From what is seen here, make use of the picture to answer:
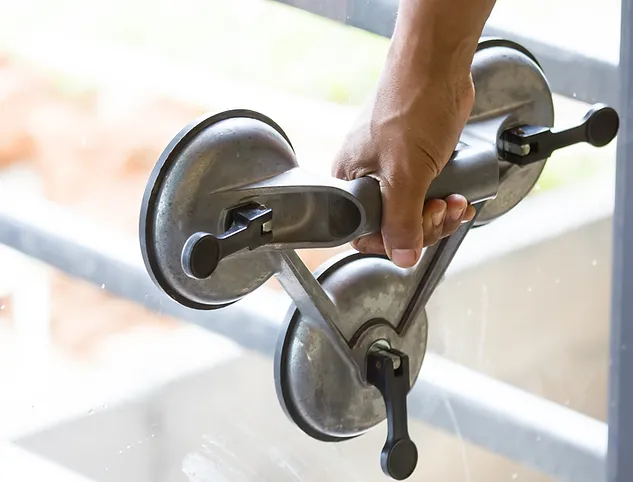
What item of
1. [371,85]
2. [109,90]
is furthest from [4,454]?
[371,85]

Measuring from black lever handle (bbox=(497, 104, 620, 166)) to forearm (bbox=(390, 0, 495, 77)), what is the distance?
0.10 metres

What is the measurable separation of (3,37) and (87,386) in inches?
8.4

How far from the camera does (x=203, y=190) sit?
62 centimetres

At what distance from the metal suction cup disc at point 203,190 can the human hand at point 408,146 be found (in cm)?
6

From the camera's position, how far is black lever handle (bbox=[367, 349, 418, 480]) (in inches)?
27.5

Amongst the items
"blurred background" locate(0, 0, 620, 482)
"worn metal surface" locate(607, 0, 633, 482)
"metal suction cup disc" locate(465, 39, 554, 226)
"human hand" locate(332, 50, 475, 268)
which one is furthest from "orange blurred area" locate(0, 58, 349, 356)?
"worn metal surface" locate(607, 0, 633, 482)

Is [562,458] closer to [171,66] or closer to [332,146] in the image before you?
[332,146]

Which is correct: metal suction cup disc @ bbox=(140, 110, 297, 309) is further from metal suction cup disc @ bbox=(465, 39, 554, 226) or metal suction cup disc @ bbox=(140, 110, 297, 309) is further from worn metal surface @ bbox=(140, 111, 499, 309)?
metal suction cup disc @ bbox=(465, 39, 554, 226)

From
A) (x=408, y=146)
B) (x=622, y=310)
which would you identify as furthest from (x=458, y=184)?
(x=622, y=310)

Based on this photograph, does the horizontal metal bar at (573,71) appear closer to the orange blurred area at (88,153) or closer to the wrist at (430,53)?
the wrist at (430,53)

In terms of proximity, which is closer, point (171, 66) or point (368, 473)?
point (171, 66)

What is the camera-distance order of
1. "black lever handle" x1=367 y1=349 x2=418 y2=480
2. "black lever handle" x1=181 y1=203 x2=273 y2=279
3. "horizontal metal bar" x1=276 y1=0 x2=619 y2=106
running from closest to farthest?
"black lever handle" x1=181 y1=203 x2=273 y2=279, "black lever handle" x1=367 y1=349 x2=418 y2=480, "horizontal metal bar" x1=276 y1=0 x2=619 y2=106

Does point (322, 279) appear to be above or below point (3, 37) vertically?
below

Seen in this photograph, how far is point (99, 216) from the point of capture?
642mm
